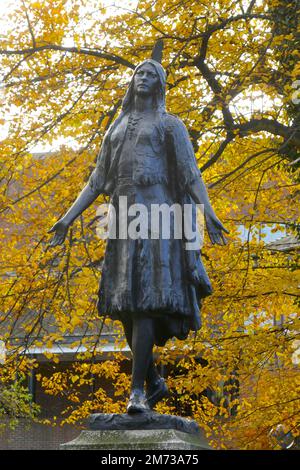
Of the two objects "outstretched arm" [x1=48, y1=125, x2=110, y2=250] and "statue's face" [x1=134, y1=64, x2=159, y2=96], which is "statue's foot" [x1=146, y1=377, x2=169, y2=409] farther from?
"statue's face" [x1=134, y1=64, x2=159, y2=96]

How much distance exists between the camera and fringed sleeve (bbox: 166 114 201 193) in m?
6.86

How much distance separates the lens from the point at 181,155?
6926 millimetres

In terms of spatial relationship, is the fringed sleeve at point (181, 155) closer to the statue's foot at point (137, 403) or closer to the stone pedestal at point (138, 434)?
the statue's foot at point (137, 403)

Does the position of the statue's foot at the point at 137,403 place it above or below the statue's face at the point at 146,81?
below

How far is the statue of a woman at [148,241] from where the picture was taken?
656cm

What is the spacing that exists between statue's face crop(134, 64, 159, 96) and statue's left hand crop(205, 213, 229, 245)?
3.46 feet

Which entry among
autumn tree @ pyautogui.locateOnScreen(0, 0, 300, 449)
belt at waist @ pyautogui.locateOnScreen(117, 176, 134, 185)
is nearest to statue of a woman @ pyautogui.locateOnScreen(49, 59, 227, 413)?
belt at waist @ pyautogui.locateOnScreen(117, 176, 134, 185)

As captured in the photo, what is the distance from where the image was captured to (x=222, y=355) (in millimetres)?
14734

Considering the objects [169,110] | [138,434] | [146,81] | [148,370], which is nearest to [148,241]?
[148,370]

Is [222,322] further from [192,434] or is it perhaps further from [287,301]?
[192,434]

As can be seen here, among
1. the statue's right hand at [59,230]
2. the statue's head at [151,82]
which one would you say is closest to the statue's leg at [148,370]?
the statue's right hand at [59,230]

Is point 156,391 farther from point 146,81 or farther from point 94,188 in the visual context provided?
point 146,81

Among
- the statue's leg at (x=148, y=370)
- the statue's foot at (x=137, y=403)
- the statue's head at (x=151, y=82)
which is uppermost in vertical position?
the statue's head at (x=151, y=82)

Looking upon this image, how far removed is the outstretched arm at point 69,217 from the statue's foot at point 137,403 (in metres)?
1.27
